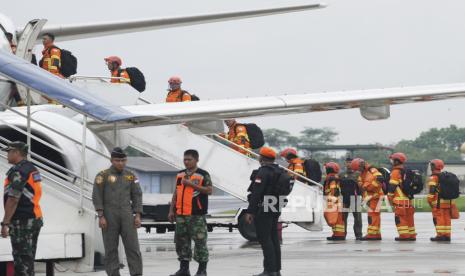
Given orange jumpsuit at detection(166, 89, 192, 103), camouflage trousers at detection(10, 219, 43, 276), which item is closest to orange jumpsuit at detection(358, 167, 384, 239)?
orange jumpsuit at detection(166, 89, 192, 103)

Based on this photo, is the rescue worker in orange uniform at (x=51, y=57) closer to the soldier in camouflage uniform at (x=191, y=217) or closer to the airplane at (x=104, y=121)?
the airplane at (x=104, y=121)

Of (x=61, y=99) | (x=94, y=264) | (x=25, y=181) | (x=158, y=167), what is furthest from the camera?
(x=158, y=167)

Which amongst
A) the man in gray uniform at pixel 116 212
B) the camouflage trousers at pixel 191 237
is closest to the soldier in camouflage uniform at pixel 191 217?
the camouflage trousers at pixel 191 237

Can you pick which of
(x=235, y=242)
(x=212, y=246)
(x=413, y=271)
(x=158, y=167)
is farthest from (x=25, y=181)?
(x=158, y=167)

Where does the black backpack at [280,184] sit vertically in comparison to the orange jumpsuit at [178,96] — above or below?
below

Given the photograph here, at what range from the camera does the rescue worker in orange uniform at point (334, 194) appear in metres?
24.3

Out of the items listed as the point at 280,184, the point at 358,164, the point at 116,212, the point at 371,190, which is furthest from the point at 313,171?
the point at 116,212

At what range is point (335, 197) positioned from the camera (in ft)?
80.8

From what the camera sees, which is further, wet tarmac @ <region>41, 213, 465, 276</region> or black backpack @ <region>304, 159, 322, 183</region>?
black backpack @ <region>304, 159, 322, 183</region>

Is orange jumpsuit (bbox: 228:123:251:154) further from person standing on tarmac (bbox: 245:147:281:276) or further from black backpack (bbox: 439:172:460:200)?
person standing on tarmac (bbox: 245:147:281:276)

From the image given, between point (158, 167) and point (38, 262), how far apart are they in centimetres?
7636

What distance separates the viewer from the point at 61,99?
14.1 metres

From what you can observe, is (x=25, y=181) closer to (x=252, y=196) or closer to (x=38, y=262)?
(x=38, y=262)

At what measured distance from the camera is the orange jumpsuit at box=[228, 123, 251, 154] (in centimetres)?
2348
